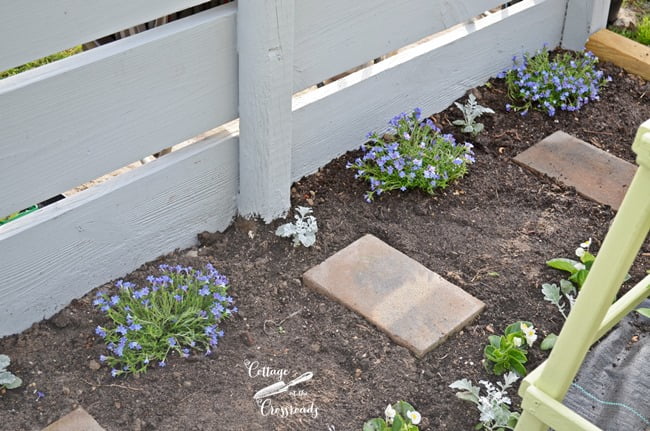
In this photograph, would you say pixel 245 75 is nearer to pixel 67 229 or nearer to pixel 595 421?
pixel 67 229

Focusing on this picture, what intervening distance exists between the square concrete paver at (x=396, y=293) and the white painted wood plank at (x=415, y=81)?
50cm

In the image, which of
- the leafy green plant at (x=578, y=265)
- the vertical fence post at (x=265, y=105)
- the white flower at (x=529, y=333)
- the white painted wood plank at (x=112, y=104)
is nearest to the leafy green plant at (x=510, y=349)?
the white flower at (x=529, y=333)

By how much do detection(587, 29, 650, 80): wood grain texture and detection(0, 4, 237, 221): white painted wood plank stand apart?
2.31m

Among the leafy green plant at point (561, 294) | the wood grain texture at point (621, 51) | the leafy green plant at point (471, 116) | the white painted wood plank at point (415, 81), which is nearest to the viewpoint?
the leafy green plant at point (561, 294)

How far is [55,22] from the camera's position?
2.24 m

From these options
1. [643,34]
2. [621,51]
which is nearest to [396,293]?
[621,51]

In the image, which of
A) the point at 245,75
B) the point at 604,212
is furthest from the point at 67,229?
the point at 604,212

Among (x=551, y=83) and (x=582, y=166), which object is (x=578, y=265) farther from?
(x=551, y=83)

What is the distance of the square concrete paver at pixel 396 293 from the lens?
2.73 metres

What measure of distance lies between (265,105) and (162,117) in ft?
1.18

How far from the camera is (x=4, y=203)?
2.39 m

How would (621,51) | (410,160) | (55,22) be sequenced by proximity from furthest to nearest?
(621,51)
(410,160)
(55,22)

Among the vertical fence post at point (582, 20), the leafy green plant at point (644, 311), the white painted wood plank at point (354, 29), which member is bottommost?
the leafy green plant at point (644, 311)

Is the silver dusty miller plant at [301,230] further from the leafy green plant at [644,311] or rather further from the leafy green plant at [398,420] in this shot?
the leafy green plant at [644,311]
